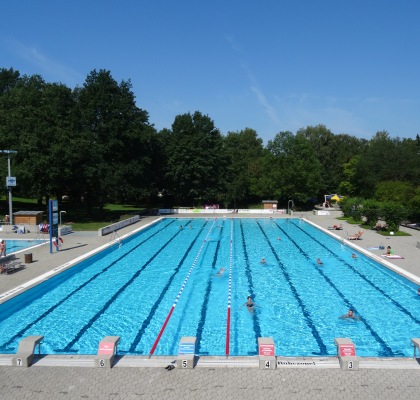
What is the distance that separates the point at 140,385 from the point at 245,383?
1914 millimetres

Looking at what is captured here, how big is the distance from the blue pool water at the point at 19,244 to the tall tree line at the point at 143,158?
5951 mm

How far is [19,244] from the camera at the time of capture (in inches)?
938

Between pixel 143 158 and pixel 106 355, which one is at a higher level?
pixel 143 158

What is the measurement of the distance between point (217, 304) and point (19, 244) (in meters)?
15.5

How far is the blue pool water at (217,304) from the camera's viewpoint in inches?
421

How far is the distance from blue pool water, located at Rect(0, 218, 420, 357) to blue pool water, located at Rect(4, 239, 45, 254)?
4949mm

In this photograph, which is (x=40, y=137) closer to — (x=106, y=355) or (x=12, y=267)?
(x=12, y=267)

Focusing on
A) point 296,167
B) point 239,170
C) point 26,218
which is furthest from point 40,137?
point 239,170

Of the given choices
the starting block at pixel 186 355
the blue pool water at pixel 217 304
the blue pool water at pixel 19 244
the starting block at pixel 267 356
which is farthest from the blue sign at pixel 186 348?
the blue pool water at pixel 19 244

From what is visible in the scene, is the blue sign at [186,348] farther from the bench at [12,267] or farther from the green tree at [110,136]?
the green tree at [110,136]

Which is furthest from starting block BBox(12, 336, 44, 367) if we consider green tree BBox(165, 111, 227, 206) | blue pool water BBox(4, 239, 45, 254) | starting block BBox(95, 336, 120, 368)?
green tree BBox(165, 111, 227, 206)

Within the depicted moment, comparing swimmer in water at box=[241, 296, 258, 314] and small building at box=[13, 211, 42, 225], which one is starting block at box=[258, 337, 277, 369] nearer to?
swimmer in water at box=[241, 296, 258, 314]

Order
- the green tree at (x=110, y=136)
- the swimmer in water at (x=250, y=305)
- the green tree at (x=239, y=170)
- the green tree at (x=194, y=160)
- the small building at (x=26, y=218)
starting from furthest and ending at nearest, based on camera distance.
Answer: the green tree at (x=239, y=170) < the green tree at (x=194, y=160) < the green tree at (x=110, y=136) < the small building at (x=26, y=218) < the swimmer in water at (x=250, y=305)

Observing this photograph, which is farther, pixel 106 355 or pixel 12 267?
pixel 12 267
